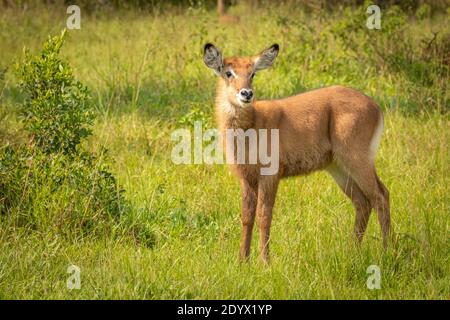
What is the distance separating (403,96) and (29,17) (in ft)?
24.5

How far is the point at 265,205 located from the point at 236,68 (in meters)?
1.04

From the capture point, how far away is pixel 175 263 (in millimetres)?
5270

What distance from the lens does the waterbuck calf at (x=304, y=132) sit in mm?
5992

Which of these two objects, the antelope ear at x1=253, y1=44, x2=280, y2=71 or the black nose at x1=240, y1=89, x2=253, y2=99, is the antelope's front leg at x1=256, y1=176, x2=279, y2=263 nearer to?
the black nose at x1=240, y1=89, x2=253, y2=99

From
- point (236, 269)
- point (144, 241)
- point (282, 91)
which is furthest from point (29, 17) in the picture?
point (236, 269)

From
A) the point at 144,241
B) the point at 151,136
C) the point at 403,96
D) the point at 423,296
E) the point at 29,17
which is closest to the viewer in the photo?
the point at 423,296

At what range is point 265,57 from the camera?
623cm

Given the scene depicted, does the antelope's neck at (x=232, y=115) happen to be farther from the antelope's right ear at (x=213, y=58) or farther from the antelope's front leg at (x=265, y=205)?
the antelope's front leg at (x=265, y=205)

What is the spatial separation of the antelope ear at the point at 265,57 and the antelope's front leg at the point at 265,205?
2.94ft

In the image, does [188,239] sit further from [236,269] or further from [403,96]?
[403,96]

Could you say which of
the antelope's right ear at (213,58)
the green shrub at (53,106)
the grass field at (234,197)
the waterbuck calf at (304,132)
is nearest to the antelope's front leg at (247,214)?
the waterbuck calf at (304,132)

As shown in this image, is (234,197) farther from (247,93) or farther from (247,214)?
(247,93)

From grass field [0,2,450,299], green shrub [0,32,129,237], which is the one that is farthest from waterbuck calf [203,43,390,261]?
green shrub [0,32,129,237]

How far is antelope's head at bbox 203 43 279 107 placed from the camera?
597 centimetres
